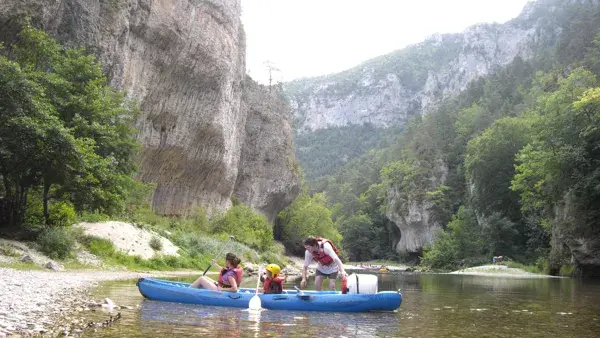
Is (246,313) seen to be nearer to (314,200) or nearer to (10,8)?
(10,8)

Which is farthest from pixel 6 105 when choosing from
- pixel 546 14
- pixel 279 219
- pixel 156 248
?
pixel 546 14

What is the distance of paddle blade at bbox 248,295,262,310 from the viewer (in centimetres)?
1048

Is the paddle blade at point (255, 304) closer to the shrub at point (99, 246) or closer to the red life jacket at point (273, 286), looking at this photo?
the red life jacket at point (273, 286)

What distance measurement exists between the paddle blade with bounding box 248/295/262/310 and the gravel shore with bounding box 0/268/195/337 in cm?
318

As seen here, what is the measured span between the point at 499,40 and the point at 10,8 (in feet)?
461

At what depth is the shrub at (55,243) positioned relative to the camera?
55.0 feet

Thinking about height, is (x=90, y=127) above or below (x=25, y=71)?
below

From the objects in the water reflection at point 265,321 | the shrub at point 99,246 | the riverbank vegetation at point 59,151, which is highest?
the riverbank vegetation at point 59,151

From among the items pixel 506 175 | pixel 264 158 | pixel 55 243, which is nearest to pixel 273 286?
pixel 55 243

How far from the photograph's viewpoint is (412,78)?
558 feet

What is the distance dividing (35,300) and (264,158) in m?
48.8

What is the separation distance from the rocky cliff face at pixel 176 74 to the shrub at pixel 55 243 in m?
9.31

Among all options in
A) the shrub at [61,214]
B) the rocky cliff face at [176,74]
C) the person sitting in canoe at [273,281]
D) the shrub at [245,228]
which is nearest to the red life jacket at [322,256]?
the person sitting in canoe at [273,281]

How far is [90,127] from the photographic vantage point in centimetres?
1936
